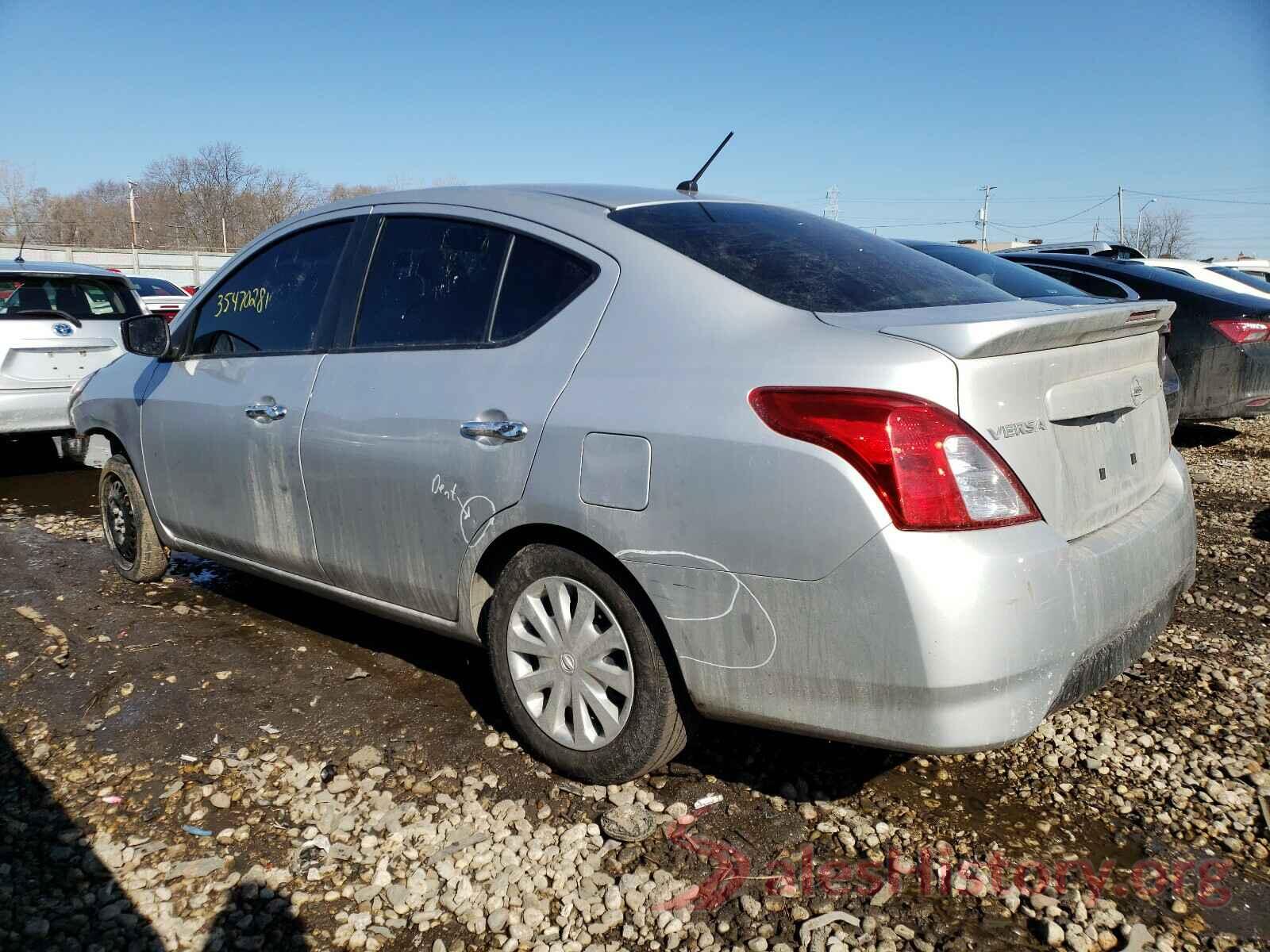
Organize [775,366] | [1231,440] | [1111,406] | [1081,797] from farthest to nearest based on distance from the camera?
[1231,440], [1081,797], [1111,406], [775,366]

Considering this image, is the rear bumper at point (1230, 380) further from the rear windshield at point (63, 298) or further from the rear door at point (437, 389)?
the rear windshield at point (63, 298)

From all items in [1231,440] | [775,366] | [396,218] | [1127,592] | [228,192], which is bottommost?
[1231,440]

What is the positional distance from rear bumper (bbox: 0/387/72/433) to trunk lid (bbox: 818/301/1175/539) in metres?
6.87

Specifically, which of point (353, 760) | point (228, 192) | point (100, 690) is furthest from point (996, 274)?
point (228, 192)

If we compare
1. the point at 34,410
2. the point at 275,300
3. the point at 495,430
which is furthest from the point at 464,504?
the point at 34,410

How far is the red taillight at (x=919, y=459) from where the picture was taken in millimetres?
2150

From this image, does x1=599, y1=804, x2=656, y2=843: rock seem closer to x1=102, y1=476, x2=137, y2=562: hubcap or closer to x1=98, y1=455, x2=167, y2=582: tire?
x1=98, y1=455, x2=167, y2=582: tire

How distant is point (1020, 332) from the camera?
2262 millimetres

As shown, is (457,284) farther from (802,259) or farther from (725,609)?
(725,609)

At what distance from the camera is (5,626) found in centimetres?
425

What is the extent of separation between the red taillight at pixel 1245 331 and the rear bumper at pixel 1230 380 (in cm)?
4

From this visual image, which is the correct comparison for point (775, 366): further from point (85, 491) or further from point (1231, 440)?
point (1231, 440)

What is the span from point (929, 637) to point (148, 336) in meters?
3.66

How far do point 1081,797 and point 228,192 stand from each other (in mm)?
75391
